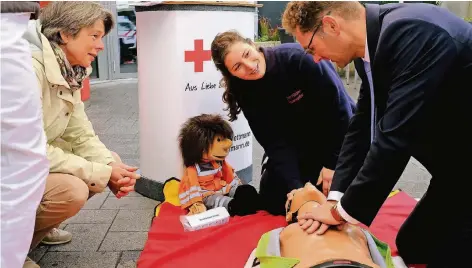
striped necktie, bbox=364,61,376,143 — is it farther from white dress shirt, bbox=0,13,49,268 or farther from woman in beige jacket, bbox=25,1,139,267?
white dress shirt, bbox=0,13,49,268

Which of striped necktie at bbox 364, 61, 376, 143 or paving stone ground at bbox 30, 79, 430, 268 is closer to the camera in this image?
striped necktie at bbox 364, 61, 376, 143

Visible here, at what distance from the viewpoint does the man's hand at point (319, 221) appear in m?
1.65

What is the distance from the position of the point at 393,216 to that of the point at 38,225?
1.71 metres

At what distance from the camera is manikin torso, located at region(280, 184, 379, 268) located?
4.88 ft

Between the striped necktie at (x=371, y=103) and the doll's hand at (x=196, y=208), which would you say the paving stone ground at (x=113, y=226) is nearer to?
the doll's hand at (x=196, y=208)

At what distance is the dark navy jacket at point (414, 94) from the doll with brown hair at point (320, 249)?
103mm

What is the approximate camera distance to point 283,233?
6.11 feet

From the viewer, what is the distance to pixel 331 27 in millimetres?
1635

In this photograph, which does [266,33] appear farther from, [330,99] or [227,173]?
[330,99]

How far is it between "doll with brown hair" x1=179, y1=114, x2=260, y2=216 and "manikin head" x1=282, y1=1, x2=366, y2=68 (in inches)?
40.9

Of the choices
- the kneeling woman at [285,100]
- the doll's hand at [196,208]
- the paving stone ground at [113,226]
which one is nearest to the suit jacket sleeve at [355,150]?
the kneeling woman at [285,100]

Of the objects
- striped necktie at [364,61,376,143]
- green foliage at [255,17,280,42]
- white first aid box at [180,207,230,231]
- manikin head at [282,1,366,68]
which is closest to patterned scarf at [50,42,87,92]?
white first aid box at [180,207,230,231]

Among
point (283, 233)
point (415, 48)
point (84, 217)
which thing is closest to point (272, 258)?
point (283, 233)

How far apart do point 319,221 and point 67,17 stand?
1.32 metres
